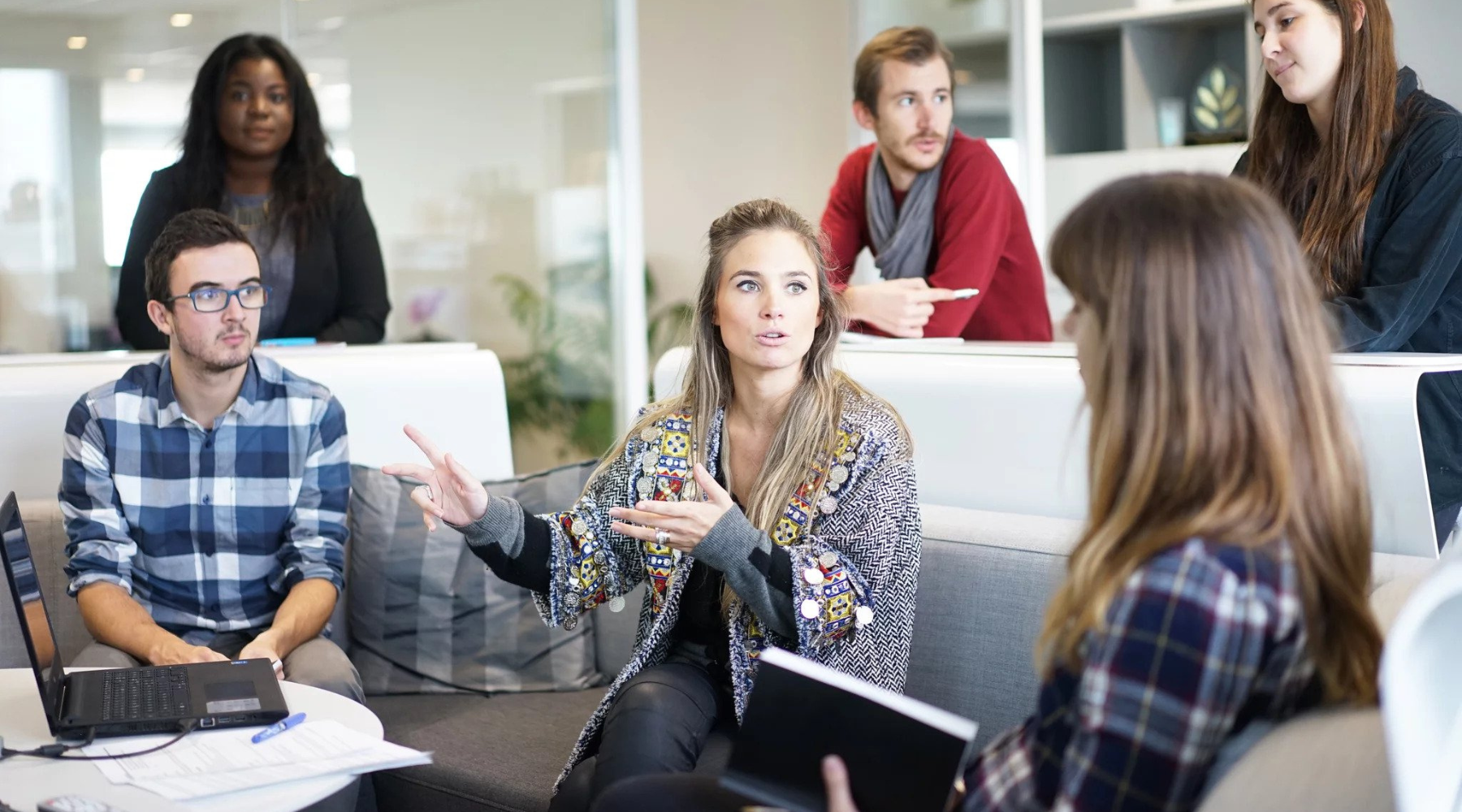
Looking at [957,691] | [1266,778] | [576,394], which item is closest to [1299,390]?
[1266,778]

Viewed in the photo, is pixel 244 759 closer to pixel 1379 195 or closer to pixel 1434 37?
pixel 1379 195

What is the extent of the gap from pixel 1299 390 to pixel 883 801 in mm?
506

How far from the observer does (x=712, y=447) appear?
2061 millimetres

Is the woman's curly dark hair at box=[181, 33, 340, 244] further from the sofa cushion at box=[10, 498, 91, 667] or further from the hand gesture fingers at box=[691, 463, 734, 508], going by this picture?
the hand gesture fingers at box=[691, 463, 734, 508]

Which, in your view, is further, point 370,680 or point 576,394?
point 576,394

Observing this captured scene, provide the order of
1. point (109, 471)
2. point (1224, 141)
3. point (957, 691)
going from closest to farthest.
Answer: point (957, 691), point (109, 471), point (1224, 141)

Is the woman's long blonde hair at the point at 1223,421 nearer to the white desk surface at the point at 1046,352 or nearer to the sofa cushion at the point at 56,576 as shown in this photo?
the white desk surface at the point at 1046,352

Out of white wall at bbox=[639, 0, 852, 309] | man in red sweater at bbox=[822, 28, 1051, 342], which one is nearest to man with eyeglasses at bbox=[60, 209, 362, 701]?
man in red sweater at bbox=[822, 28, 1051, 342]

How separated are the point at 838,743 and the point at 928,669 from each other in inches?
32.7

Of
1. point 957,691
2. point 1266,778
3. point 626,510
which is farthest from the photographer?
point 957,691

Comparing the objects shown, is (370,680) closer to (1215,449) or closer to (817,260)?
(817,260)

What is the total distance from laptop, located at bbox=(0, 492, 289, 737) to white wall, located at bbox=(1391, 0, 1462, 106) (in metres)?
3.24

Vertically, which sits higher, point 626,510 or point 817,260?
point 817,260

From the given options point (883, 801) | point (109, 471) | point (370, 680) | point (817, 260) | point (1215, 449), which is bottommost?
point (370, 680)
